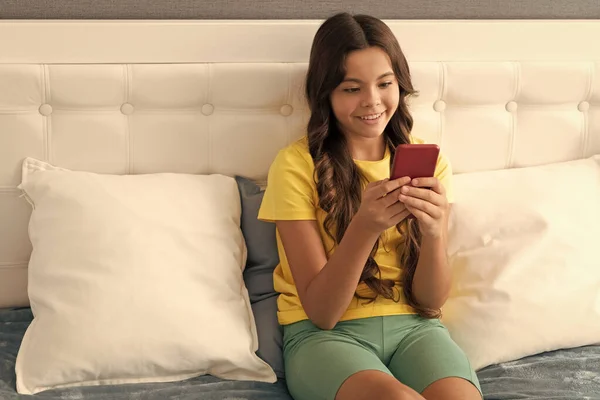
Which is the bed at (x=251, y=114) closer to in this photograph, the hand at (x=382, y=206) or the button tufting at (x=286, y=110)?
the button tufting at (x=286, y=110)

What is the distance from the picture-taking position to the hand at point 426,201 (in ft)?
4.69

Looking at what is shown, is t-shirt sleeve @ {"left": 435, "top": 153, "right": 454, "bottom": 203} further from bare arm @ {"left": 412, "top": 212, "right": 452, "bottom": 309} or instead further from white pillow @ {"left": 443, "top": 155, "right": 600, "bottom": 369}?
bare arm @ {"left": 412, "top": 212, "right": 452, "bottom": 309}

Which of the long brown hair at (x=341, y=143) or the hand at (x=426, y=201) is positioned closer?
the hand at (x=426, y=201)

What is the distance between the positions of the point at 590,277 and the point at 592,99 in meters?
0.52

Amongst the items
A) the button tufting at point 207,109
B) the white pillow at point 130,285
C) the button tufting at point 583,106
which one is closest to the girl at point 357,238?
the white pillow at point 130,285

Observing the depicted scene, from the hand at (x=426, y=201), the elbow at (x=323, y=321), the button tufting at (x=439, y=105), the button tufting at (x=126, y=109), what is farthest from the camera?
the button tufting at (x=439, y=105)

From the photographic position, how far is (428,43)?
1.93 m

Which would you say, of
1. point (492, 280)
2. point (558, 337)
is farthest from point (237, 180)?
point (558, 337)

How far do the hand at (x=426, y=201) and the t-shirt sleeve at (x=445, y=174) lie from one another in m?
0.27

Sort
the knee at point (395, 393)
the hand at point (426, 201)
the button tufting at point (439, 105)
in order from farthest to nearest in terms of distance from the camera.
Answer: the button tufting at point (439, 105) < the hand at point (426, 201) < the knee at point (395, 393)

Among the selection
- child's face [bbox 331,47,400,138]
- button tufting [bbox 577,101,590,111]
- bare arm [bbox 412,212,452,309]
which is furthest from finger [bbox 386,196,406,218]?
button tufting [bbox 577,101,590,111]

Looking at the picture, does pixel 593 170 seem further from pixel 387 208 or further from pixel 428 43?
pixel 387 208

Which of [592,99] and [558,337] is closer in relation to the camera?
[558,337]

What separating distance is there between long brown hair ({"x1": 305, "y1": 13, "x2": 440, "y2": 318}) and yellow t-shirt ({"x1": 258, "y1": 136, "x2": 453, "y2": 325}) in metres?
0.02
